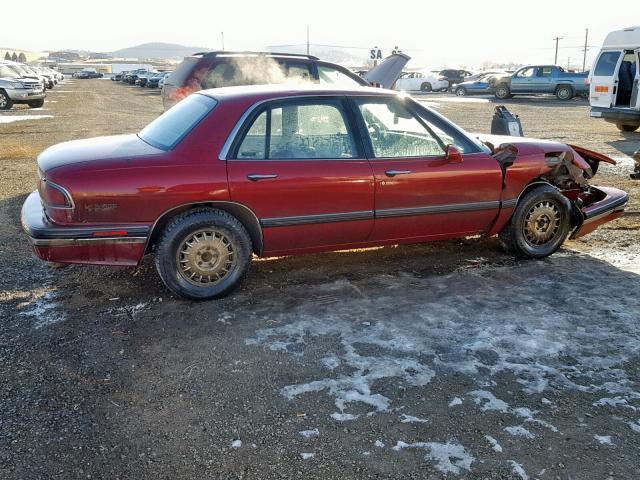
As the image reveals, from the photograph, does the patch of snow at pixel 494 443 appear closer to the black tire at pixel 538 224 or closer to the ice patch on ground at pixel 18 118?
the black tire at pixel 538 224

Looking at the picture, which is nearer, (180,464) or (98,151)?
(180,464)

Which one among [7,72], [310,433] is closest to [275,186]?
[310,433]

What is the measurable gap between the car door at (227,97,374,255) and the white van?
1192 cm

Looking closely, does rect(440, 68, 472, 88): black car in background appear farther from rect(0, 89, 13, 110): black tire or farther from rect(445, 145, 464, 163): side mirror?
rect(445, 145, 464, 163): side mirror

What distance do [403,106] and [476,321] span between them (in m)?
1.88

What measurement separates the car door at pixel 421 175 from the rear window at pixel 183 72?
467 cm

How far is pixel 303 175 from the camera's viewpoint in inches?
171

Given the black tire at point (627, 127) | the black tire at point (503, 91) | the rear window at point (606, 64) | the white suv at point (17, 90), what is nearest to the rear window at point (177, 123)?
the rear window at point (606, 64)

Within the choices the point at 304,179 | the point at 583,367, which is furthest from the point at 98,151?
the point at 583,367

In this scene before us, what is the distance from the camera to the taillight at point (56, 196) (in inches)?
154

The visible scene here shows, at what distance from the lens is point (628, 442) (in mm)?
2748

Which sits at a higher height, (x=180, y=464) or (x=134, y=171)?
(x=134, y=171)

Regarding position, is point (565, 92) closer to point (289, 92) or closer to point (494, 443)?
point (289, 92)

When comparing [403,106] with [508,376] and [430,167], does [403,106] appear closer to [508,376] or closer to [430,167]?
[430,167]
